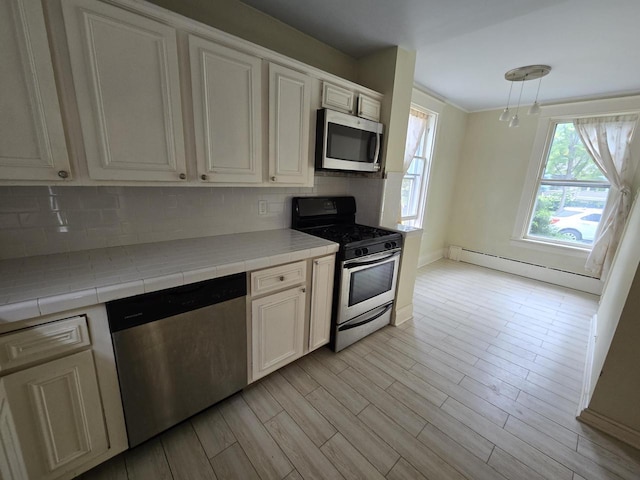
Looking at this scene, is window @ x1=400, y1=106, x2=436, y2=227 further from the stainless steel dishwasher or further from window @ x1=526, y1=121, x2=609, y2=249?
the stainless steel dishwasher

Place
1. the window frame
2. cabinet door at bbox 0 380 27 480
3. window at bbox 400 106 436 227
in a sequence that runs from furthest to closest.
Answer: window at bbox 400 106 436 227 → the window frame → cabinet door at bbox 0 380 27 480

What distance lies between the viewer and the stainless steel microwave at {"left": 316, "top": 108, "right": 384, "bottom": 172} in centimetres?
196

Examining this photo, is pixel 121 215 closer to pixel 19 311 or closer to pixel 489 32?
pixel 19 311

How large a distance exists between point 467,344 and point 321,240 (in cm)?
171

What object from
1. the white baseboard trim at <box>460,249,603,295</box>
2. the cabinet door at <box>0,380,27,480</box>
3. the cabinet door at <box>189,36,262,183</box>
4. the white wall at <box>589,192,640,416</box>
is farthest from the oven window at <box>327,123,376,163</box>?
the white baseboard trim at <box>460,249,603,295</box>

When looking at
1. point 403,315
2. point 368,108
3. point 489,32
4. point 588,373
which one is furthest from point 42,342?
point 588,373

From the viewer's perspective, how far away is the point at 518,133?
3965mm

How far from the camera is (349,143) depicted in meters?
2.13

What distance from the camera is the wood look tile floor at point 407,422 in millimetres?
1333

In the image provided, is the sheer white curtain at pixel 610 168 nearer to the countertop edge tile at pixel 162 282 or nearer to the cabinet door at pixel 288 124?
the cabinet door at pixel 288 124

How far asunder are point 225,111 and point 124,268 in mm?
1012

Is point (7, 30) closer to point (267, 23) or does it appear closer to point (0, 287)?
point (0, 287)

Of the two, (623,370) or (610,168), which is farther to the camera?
(610,168)

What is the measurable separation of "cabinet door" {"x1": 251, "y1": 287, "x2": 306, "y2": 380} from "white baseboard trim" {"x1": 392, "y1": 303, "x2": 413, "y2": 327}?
1.14 metres
